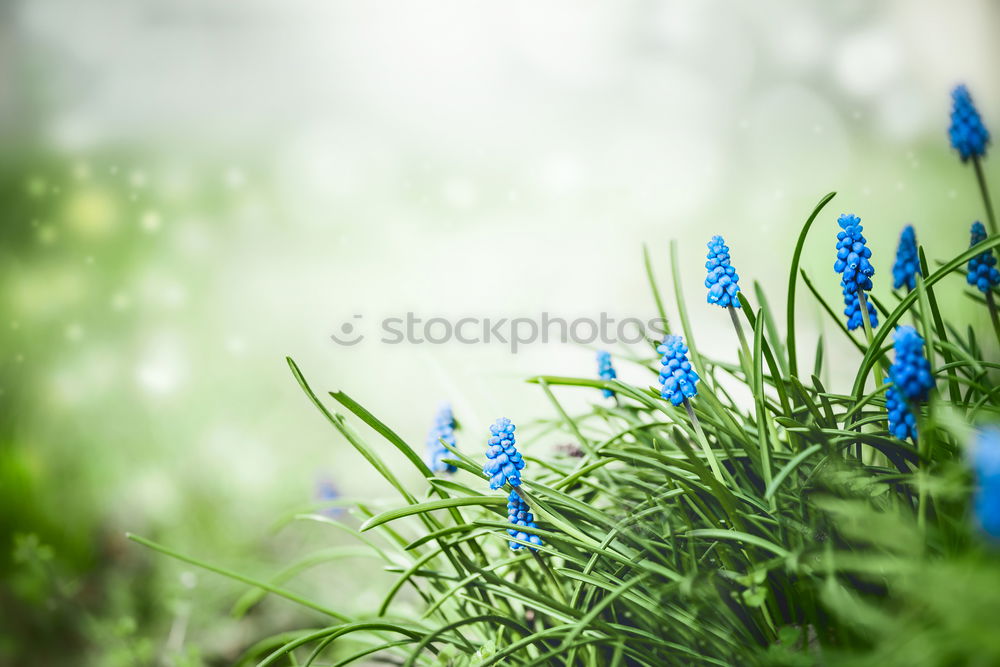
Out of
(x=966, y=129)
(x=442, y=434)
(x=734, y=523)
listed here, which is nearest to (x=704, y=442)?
(x=734, y=523)

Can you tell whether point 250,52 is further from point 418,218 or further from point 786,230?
point 786,230

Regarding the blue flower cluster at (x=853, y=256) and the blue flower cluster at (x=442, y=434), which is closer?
the blue flower cluster at (x=853, y=256)

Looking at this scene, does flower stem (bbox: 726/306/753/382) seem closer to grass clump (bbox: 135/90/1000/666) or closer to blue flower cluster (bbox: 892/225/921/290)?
grass clump (bbox: 135/90/1000/666)

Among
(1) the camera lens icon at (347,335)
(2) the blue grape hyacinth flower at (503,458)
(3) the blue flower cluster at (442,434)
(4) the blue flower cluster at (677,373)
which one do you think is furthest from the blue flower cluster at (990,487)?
(1) the camera lens icon at (347,335)

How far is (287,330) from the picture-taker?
10.1ft

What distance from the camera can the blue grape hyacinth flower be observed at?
0.84 m

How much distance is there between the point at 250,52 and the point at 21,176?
120 centimetres

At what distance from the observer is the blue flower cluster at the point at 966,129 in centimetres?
110

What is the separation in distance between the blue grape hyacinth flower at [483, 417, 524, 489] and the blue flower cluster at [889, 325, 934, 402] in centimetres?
43

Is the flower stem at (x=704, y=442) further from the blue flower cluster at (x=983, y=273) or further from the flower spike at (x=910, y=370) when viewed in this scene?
the blue flower cluster at (x=983, y=273)

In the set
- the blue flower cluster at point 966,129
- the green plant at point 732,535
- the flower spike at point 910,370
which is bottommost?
the green plant at point 732,535

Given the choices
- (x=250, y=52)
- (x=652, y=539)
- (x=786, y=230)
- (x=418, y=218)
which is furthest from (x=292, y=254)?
(x=652, y=539)

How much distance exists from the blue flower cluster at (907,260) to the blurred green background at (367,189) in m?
1.29

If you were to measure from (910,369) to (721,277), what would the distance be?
26 centimetres
